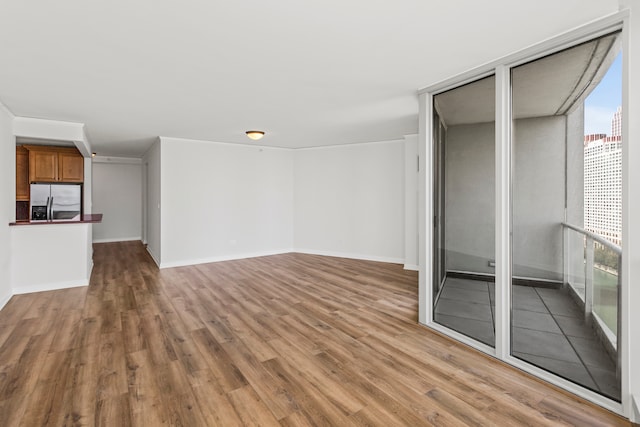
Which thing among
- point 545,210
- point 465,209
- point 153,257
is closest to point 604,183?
point 545,210

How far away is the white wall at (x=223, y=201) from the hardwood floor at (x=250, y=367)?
2.04m

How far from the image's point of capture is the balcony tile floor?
220 cm

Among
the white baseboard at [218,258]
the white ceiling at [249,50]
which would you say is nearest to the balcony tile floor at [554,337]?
the white ceiling at [249,50]

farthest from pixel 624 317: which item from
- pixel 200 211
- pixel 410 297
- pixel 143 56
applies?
pixel 200 211

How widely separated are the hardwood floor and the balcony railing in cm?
53

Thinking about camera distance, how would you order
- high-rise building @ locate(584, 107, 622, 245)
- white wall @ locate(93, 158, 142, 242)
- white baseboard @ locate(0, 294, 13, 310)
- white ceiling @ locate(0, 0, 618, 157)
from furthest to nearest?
white wall @ locate(93, 158, 142, 242) < white baseboard @ locate(0, 294, 13, 310) < high-rise building @ locate(584, 107, 622, 245) < white ceiling @ locate(0, 0, 618, 157)

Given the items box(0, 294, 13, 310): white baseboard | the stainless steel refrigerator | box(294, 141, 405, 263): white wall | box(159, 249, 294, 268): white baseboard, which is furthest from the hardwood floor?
the stainless steel refrigerator

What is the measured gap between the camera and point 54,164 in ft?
22.0

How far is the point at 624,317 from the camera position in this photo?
198 centimetres

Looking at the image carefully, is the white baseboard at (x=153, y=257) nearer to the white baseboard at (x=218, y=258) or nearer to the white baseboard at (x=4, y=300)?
the white baseboard at (x=218, y=258)

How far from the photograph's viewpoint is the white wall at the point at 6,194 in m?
4.00

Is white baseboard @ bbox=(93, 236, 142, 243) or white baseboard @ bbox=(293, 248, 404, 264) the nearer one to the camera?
white baseboard @ bbox=(293, 248, 404, 264)

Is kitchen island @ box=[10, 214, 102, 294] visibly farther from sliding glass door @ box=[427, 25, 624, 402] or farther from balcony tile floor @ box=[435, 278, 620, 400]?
balcony tile floor @ box=[435, 278, 620, 400]

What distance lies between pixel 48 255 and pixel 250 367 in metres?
4.19
